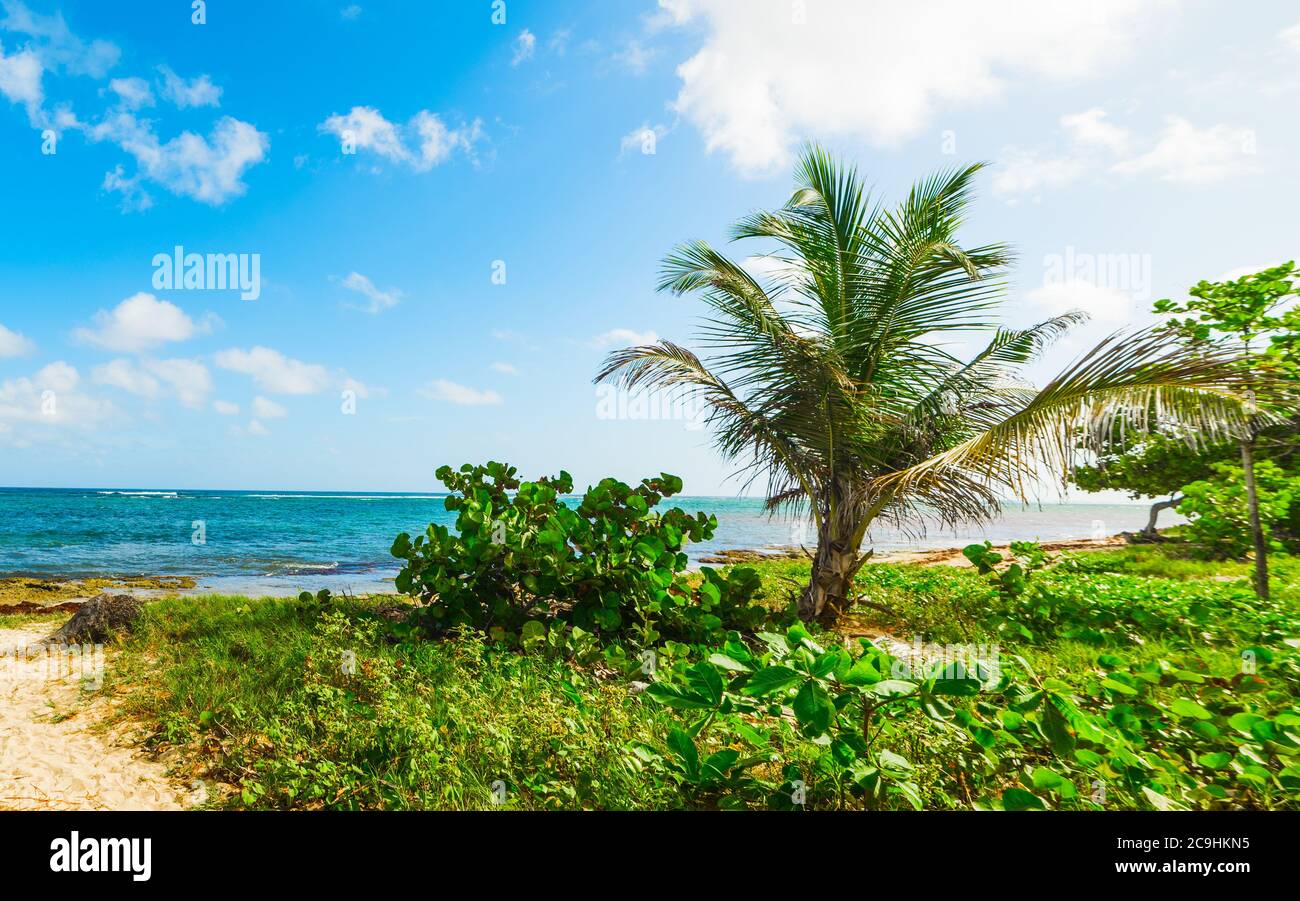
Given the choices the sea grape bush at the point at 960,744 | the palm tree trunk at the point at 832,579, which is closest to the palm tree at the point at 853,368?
the palm tree trunk at the point at 832,579

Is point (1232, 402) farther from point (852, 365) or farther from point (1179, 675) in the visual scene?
point (852, 365)

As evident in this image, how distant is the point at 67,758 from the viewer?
9.49ft

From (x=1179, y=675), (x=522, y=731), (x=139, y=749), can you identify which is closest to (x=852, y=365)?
(x=1179, y=675)

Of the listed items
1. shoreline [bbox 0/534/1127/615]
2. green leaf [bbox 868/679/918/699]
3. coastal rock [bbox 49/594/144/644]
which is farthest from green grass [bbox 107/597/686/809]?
shoreline [bbox 0/534/1127/615]

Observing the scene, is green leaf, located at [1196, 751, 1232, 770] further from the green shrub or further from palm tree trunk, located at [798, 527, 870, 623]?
the green shrub

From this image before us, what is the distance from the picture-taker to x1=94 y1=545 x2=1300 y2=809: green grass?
2.30 metres

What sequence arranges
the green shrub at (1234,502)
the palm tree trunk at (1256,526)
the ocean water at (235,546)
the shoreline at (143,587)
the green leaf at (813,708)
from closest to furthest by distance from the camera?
the green leaf at (813,708) → the palm tree trunk at (1256,526) → the green shrub at (1234,502) → the shoreline at (143,587) → the ocean water at (235,546)

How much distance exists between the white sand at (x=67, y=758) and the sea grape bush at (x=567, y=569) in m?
1.89

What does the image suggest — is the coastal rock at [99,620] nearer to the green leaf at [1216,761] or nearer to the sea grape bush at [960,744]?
the sea grape bush at [960,744]

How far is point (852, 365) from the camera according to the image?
19.5ft

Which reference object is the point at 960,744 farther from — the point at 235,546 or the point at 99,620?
the point at 235,546

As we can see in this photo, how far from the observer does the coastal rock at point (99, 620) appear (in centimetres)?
526

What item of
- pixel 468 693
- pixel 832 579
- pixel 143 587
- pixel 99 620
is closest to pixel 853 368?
pixel 832 579

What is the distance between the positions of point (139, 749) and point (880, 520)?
6486 mm
